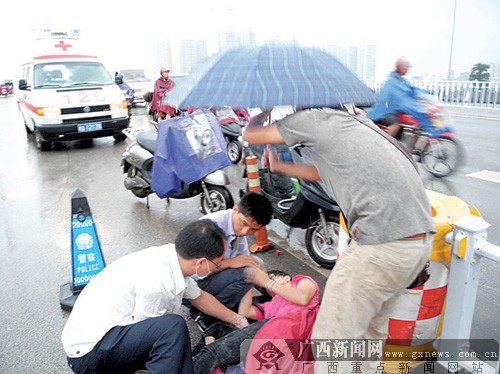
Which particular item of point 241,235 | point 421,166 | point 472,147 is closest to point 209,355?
point 241,235

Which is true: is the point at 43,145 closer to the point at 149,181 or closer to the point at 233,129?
the point at 233,129

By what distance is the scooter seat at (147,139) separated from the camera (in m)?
5.43

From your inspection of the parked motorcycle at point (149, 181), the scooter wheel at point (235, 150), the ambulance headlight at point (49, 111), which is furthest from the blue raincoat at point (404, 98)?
the ambulance headlight at point (49, 111)

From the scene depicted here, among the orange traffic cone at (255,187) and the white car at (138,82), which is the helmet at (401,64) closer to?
the orange traffic cone at (255,187)

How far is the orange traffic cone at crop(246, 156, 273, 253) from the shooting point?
4160 mm

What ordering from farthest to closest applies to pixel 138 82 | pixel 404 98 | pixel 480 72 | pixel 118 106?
pixel 138 82
pixel 480 72
pixel 118 106
pixel 404 98

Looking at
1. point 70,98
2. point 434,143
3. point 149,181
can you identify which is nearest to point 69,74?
point 70,98

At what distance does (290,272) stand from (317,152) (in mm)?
2272

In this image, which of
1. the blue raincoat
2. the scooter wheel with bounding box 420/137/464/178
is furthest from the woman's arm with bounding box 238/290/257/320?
the scooter wheel with bounding box 420/137/464/178

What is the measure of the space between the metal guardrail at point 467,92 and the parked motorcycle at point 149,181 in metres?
10.6

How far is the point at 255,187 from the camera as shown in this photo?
13.9 ft

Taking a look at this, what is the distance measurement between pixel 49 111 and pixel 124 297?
8143 mm

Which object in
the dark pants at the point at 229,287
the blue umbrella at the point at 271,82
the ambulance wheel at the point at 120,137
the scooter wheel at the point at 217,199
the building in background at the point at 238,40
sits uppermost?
the building in background at the point at 238,40

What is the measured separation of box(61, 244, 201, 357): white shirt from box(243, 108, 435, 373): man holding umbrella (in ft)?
2.75
